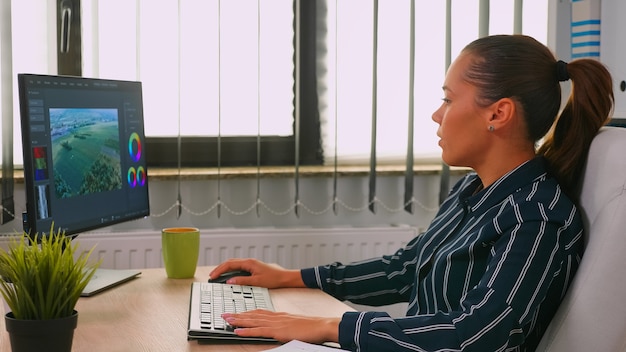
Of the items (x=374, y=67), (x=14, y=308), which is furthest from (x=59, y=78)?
(x=374, y=67)

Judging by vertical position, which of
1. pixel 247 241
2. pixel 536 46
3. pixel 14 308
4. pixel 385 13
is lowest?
pixel 247 241

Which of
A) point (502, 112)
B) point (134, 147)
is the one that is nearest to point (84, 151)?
point (134, 147)

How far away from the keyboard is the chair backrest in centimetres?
46

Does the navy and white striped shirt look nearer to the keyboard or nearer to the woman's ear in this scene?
the woman's ear

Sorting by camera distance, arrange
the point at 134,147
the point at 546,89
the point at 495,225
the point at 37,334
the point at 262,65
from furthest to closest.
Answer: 1. the point at 262,65
2. the point at 134,147
3. the point at 546,89
4. the point at 495,225
5. the point at 37,334

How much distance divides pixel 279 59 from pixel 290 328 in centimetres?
144

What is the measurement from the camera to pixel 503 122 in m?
1.46

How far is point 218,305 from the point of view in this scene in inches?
57.5

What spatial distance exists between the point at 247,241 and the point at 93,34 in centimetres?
76

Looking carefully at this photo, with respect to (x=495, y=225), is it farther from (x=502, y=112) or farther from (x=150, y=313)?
(x=150, y=313)

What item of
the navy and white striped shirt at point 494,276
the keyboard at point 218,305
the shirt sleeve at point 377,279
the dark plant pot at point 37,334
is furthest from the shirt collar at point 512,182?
the dark plant pot at point 37,334

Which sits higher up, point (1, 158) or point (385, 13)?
point (385, 13)

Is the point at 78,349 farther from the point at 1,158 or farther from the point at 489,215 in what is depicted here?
the point at 1,158

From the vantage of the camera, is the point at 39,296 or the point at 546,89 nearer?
the point at 39,296
